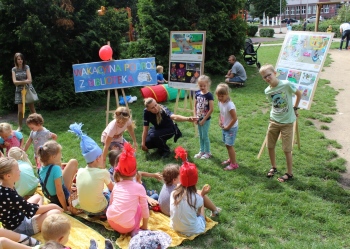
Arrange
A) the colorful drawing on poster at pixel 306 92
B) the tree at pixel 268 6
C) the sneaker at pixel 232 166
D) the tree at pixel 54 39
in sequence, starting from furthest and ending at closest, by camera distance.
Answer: the tree at pixel 268 6 → the tree at pixel 54 39 → the colorful drawing on poster at pixel 306 92 → the sneaker at pixel 232 166

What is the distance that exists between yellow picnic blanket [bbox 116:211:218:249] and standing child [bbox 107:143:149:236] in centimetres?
12

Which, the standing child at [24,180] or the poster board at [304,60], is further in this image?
the poster board at [304,60]

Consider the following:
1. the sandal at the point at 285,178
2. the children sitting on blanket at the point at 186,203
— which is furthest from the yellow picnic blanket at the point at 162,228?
the sandal at the point at 285,178

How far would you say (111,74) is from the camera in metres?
7.00

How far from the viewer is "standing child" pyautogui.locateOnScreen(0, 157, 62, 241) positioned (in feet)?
10.4

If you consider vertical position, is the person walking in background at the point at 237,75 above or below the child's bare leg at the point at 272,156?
above

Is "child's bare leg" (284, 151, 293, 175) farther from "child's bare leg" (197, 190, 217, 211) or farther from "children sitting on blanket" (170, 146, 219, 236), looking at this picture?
"children sitting on blanket" (170, 146, 219, 236)

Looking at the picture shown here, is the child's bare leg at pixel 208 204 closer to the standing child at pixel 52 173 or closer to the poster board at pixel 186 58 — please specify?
the standing child at pixel 52 173

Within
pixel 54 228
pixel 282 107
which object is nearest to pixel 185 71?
pixel 282 107

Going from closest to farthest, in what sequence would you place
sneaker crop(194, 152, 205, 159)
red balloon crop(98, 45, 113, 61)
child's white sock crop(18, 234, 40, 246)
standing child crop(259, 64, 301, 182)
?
child's white sock crop(18, 234, 40, 246)
standing child crop(259, 64, 301, 182)
sneaker crop(194, 152, 205, 159)
red balloon crop(98, 45, 113, 61)

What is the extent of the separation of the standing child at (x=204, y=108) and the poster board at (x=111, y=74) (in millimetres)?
2003

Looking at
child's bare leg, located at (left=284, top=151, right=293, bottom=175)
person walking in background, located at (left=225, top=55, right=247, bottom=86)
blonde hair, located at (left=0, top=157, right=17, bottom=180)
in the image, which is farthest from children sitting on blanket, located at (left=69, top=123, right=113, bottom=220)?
person walking in background, located at (left=225, top=55, right=247, bottom=86)

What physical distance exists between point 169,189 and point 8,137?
2.93 m

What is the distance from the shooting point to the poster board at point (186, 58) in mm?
6609
